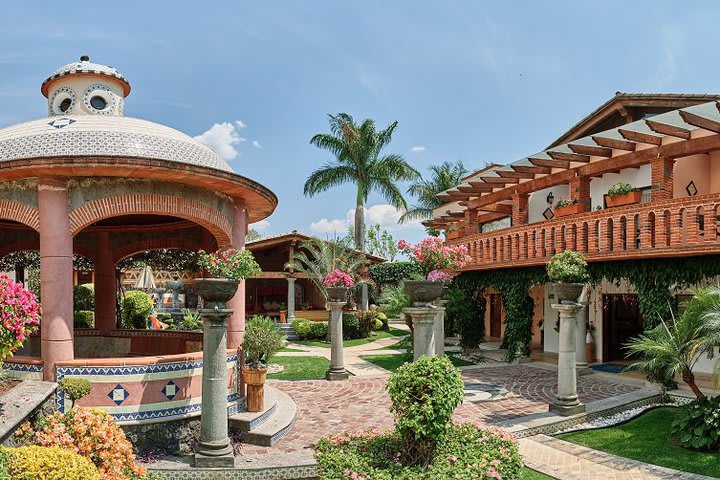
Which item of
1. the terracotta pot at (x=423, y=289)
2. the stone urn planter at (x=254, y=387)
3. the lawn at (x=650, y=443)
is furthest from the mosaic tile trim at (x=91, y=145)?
the lawn at (x=650, y=443)

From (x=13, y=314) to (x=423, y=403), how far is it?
13.9 feet

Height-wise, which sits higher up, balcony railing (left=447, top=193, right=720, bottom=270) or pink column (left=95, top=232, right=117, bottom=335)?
balcony railing (left=447, top=193, right=720, bottom=270)

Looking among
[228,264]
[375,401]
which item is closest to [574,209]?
[375,401]

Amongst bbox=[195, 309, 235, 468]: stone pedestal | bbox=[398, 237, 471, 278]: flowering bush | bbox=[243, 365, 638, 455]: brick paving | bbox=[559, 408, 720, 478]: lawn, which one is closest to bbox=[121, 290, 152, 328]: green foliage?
→ bbox=[243, 365, 638, 455]: brick paving

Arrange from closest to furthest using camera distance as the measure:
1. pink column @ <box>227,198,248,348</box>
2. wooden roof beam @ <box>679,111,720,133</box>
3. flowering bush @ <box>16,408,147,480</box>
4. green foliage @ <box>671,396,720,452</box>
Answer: flowering bush @ <box>16,408,147,480</box> → green foliage @ <box>671,396,720,452</box> → pink column @ <box>227,198,248,348</box> → wooden roof beam @ <box>679,111,720,133</box>

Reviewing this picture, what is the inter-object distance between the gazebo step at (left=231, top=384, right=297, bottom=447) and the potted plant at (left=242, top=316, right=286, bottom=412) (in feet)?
1.19

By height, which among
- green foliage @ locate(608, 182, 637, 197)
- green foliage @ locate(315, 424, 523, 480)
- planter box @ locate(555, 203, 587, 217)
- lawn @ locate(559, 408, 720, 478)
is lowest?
lawn @ locate(559, 408, 720, 478)

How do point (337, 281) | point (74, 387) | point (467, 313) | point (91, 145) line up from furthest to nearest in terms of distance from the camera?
1. point (467, 313)
2. point (337, 281)
3. point (91, 145)
4. point (74, 387)

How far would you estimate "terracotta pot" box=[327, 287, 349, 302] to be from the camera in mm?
15242

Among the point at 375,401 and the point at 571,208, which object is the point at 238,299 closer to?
the point at 375,401

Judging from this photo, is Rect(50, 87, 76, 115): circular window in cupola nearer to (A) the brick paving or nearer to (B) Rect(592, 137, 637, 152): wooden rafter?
(A) the brick paving

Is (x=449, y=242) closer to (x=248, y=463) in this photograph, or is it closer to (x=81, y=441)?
(x=248, y=463)

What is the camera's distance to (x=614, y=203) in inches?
615

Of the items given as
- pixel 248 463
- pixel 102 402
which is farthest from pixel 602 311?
pixel 102 402
